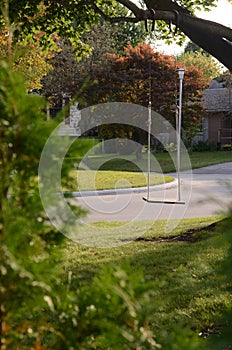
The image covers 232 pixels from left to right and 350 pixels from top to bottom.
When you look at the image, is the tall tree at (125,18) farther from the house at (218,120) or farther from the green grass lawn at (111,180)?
the house at (218,120)

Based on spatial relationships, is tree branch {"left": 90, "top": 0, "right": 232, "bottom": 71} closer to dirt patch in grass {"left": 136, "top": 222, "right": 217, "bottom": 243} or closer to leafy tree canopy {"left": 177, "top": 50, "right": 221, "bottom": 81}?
dirt patch in grass {"left": 136, "top": 222, "right": 217, "bottom": 243}

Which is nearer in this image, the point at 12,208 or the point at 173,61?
the point at 12,208

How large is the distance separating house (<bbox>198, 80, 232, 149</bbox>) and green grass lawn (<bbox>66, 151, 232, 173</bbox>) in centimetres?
345

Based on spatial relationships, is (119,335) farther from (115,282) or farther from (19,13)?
(19,13)

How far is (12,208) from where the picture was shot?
1236mm

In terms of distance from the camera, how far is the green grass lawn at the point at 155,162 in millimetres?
26531

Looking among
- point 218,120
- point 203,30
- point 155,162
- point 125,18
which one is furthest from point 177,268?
point 218,120

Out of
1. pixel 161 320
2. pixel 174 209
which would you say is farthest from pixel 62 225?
pixel 174 209

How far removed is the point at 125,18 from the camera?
8.74 meters

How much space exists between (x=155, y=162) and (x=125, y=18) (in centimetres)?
2038

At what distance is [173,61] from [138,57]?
1877 mm

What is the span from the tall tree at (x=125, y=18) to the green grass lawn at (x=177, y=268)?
111 inches

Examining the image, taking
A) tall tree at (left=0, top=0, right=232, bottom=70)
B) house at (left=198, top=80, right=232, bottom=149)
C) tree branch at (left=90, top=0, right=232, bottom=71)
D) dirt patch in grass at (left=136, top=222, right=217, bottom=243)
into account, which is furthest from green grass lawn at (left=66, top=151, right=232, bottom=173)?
tree branch at (left=90, top=0, right=232, bottom=71)

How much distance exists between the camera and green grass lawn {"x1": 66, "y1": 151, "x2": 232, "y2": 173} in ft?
87.0
